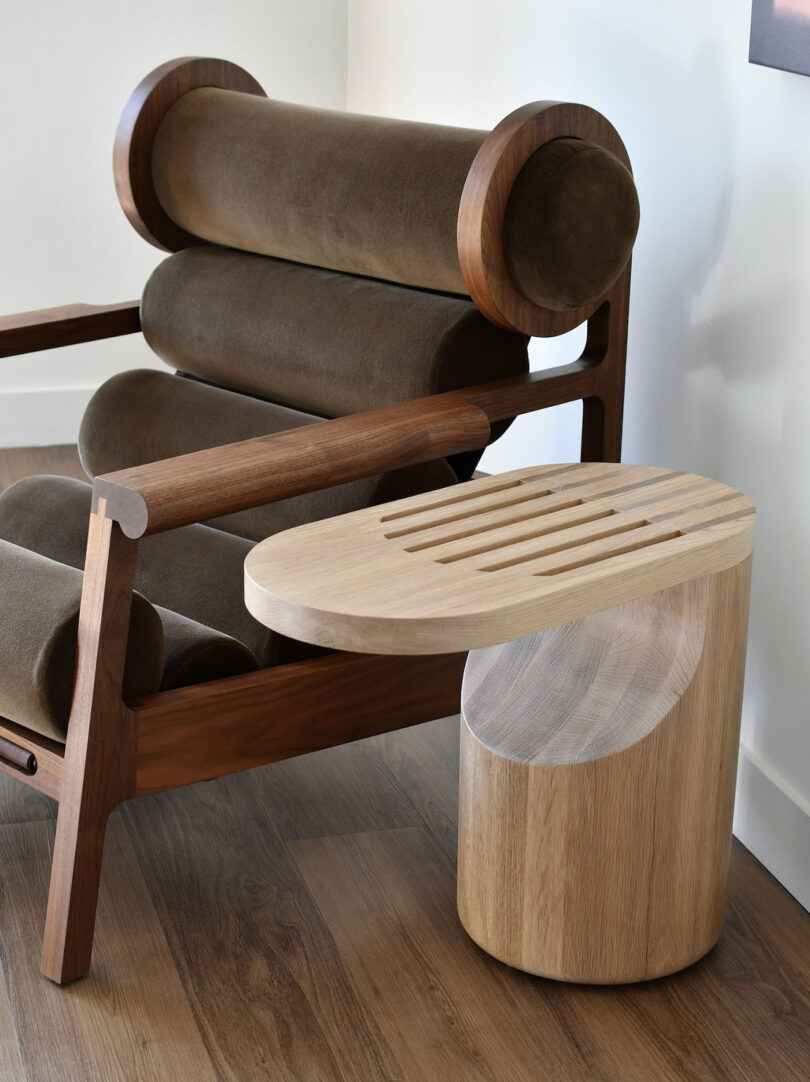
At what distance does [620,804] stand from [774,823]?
432 mm

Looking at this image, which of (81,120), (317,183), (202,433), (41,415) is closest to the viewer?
(317,183)

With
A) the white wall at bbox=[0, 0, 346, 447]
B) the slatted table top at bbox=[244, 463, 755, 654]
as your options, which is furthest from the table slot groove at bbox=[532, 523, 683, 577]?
the white wall at bbox=[0, 0, 346, 447]

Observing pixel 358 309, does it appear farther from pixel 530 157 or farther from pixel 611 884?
pixel 611 884

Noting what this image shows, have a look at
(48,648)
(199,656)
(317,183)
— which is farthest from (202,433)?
(48,648)

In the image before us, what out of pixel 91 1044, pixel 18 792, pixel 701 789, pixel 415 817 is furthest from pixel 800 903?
pixel 18 792

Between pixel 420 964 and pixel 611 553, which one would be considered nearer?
pixel 611 553

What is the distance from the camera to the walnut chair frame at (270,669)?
57.3 inches

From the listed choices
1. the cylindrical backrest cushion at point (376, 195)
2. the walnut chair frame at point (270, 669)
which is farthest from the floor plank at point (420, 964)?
the cylindrical backrest cushion at point (376, 195)

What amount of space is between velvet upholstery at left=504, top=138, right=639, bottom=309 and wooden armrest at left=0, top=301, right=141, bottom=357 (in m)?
0.76

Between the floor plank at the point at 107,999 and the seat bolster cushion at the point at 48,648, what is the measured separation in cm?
28

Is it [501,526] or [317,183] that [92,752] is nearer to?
[501,526]

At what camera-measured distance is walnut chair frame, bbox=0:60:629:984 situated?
1.46m

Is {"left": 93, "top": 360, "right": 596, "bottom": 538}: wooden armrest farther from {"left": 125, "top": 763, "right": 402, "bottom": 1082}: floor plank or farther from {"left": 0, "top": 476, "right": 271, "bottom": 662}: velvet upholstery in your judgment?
{"left": 125, "top": 763, "right": 402, "bottom": 1082}: floor plank

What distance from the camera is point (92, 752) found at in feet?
4.84
